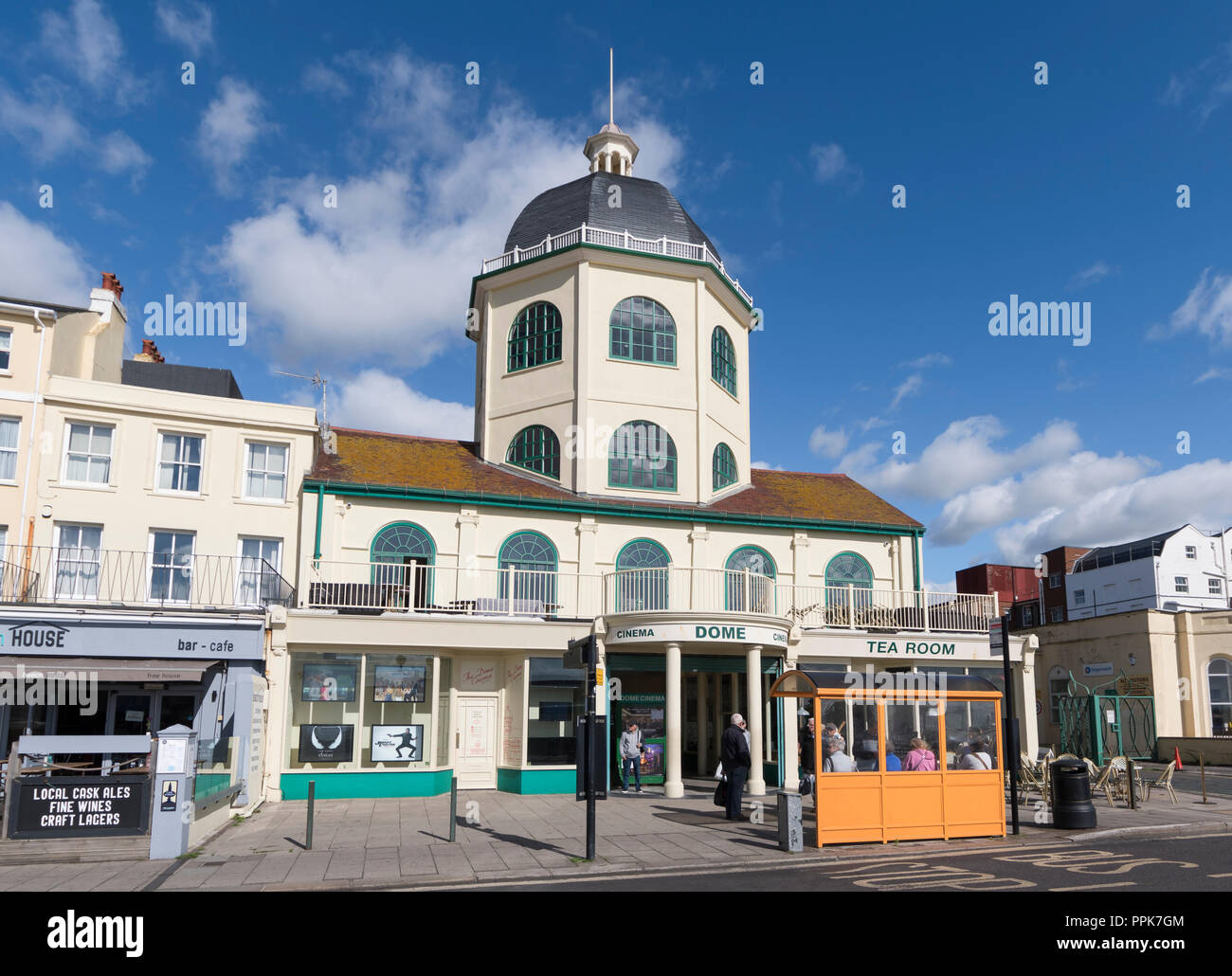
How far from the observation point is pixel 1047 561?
213ft

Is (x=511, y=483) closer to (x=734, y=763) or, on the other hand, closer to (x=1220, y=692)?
(x=734, y=763)

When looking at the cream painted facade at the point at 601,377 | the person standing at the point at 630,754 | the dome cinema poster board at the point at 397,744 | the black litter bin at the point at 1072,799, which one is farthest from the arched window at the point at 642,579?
the black litter bin at the point at 1072,799

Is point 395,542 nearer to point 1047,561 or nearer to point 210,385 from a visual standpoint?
point 210,385

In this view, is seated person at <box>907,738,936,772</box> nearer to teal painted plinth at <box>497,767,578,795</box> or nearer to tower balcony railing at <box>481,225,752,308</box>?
teal painted plinth at <box>497,767,578,795</box>

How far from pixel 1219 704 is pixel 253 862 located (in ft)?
106

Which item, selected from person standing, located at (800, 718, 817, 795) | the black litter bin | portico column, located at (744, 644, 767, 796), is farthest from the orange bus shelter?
portico column, located at (744, 644, 767, 796)

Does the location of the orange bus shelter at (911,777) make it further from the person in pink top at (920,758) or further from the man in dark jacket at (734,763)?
the man in dark jacket at (734,763)

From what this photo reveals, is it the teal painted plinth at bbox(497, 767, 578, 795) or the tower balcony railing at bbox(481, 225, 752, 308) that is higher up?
the tower balcony railing at bbox(481, 225, 752, 308)

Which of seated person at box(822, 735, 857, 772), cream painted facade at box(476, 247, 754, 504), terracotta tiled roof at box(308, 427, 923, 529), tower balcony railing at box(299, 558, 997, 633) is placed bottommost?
seated person at box(822, 735, 857, 772)

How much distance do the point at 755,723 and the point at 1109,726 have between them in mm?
18560

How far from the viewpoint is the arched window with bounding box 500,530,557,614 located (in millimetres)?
21462

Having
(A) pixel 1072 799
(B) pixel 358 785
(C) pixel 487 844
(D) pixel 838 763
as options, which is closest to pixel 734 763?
(D) pixel 838 763

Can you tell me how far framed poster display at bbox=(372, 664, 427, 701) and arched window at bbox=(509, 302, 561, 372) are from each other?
30.1 ft
